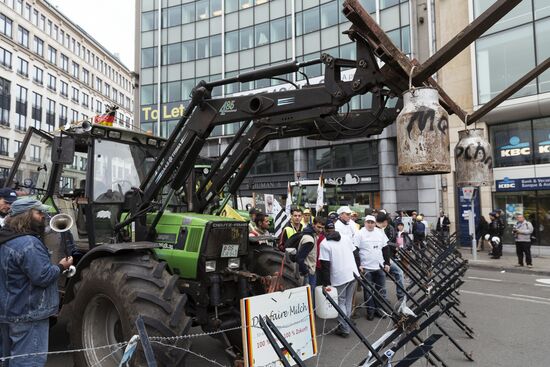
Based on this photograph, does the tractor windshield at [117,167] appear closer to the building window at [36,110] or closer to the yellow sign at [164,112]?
the yellow sign at [164,112]

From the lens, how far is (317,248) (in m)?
7.36

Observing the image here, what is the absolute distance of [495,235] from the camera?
16.9 metres

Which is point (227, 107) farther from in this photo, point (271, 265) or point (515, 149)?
point (515, 149)

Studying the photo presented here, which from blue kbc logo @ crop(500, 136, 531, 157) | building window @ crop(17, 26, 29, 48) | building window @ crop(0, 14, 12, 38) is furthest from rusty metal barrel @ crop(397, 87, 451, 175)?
building window @ crop(17, 26, 29, 48)

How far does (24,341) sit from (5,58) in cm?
5105

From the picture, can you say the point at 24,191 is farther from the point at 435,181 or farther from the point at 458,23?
the point at 435,181

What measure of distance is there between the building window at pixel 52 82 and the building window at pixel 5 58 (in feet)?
27.5

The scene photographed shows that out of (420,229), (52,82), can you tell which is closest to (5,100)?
(52,82)

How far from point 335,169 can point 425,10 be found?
11.5m

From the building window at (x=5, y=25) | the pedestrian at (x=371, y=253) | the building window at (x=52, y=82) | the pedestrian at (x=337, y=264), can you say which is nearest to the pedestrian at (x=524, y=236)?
the pedestrian at (x=371, y=253)

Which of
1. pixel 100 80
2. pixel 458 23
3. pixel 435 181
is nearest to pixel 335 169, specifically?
pixel 435 181

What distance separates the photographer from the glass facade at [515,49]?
1752 centimetres

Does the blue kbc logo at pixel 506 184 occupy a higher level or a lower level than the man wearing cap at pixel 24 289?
higher

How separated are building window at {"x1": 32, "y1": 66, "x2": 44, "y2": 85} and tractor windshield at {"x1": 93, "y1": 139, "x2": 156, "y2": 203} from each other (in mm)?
52944
